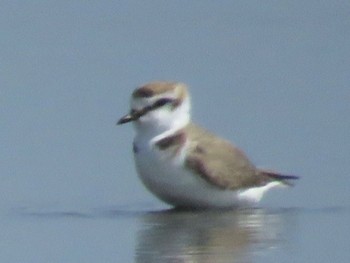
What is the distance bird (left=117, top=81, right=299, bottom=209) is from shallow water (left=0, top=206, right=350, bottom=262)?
6.1 inches

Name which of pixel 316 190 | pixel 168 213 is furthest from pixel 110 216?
pixel 316 190

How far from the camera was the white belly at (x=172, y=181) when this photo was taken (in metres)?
11.7

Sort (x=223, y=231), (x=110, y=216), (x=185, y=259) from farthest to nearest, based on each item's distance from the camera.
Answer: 1. (x=110, y=216)
2. (x=223, y=231)
3. (x=185, y=259)

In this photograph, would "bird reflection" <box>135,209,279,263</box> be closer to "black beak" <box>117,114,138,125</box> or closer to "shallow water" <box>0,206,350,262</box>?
"shallow water" <box>0,206,350,262</box>

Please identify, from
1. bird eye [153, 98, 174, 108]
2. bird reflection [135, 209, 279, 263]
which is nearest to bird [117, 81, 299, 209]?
bird eye [153, 98, 174, 108]

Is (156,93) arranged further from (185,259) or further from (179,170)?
(185,259)

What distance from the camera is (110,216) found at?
37.7 feet

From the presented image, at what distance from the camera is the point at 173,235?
10.6 m

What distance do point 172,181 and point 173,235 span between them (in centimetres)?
106

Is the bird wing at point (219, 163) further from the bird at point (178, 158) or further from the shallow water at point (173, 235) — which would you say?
the shallow water at point (173, 235)

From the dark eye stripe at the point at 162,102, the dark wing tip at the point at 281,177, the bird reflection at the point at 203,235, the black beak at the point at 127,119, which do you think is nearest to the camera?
the bird reflection at the point at 203,235

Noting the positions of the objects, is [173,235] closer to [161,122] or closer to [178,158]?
[178,158]

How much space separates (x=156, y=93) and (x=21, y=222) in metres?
1.16

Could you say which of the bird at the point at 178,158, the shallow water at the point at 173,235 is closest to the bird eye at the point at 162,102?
the bird at the point at 178,158
